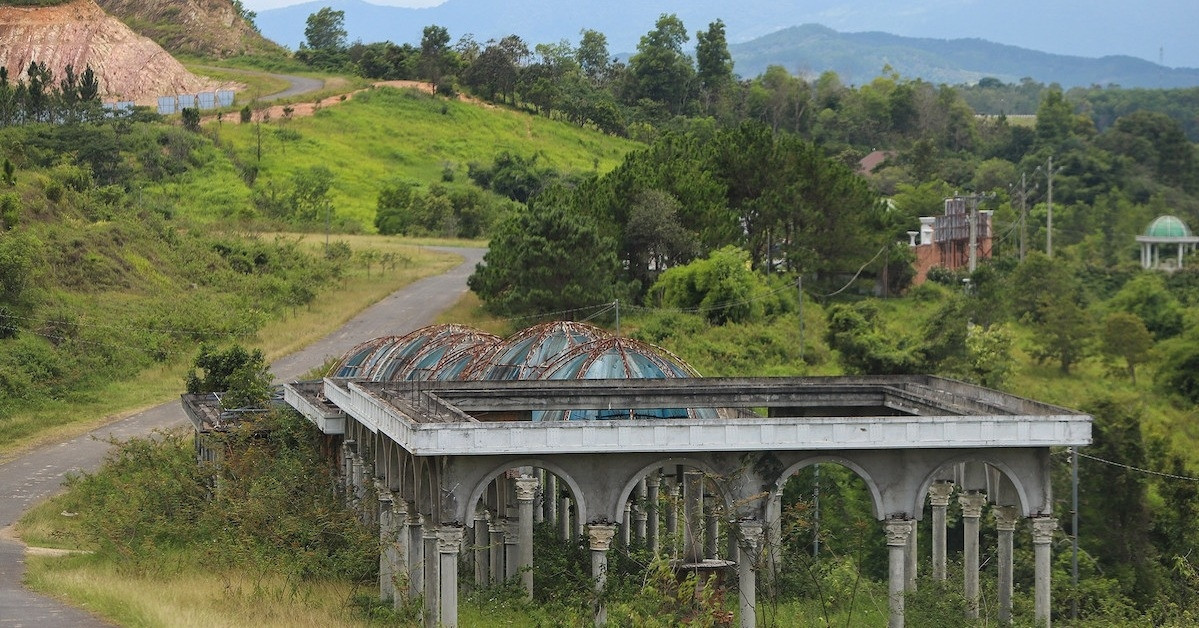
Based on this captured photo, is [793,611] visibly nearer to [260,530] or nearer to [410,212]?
[260,530]

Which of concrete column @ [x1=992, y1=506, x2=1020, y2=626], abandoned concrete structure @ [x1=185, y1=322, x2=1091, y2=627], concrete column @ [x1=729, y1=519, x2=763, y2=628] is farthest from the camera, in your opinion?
concrete column @ [x1=992, y1=506, x2=1020, y2=626]

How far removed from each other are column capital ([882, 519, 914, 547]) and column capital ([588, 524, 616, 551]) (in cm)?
448

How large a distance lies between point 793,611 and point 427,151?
70.8 meters

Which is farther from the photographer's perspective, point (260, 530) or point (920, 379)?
point (920, 379)

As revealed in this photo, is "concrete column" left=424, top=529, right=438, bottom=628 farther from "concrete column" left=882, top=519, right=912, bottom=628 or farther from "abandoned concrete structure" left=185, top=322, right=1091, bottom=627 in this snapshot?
"concrete column" left=882, top=519, right=912, bottom=628

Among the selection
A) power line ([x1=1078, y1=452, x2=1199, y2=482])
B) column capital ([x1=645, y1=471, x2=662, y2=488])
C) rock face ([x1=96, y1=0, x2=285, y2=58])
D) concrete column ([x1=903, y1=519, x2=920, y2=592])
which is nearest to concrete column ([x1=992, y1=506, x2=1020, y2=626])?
concrete column ([x1=903, y1=519, x2=920, y2=592])

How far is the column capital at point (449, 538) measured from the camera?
27156 millimetres

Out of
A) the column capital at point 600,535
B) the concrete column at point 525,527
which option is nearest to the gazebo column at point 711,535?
the concrete column at point 525,527

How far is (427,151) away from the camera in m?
98.8

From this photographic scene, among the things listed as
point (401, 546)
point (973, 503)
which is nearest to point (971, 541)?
point (973, 503)

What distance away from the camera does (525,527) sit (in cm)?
3061

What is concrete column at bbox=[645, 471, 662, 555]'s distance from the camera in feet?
125

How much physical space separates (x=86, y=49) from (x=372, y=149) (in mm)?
19308

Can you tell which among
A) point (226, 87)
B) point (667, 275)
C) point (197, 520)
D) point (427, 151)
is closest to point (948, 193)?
point (427, 151)
